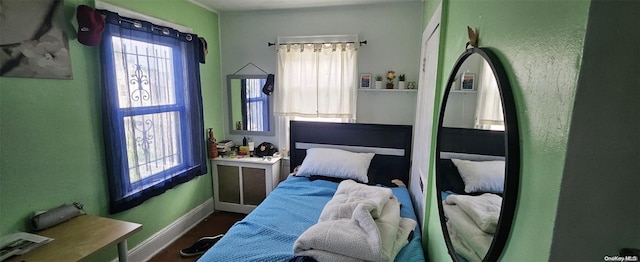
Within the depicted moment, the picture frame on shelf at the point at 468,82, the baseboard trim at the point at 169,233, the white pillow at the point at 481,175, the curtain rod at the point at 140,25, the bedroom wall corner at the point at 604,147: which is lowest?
the baseboard trim at the point at 169,233

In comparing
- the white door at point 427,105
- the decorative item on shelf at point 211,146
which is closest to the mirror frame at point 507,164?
the white door at point 427,105

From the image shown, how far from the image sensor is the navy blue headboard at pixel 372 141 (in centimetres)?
275

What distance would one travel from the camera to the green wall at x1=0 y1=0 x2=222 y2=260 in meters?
1.48

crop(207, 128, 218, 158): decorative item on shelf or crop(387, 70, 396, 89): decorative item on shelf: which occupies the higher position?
crop(387, 70, 396, 89): decorative item on shelf

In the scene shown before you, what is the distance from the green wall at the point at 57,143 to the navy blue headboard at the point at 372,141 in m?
1.60

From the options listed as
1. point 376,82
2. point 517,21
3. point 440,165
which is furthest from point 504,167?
point 376,82

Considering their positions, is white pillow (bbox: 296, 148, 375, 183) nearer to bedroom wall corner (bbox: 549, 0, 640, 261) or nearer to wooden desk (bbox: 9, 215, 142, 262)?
wooden desk (bbox: 9, 215, 142, 262)

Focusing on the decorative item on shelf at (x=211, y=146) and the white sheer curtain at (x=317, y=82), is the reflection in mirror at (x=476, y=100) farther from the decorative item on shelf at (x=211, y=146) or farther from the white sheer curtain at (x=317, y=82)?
the decorative item on shelf at (x=211, y=146)

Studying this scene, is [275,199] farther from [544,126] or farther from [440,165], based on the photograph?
[544,126]

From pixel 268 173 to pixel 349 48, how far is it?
1569 millimetres

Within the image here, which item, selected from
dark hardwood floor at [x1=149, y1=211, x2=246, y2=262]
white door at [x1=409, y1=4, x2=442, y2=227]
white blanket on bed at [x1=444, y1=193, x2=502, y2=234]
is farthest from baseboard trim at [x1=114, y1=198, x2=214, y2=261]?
white blanket on bed at [x1=444, y1=193, x2=502, y2=234]

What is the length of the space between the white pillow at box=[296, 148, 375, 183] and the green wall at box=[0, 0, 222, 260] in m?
1.48

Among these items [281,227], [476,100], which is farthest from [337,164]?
[476,100]

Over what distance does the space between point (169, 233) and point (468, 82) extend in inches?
109
